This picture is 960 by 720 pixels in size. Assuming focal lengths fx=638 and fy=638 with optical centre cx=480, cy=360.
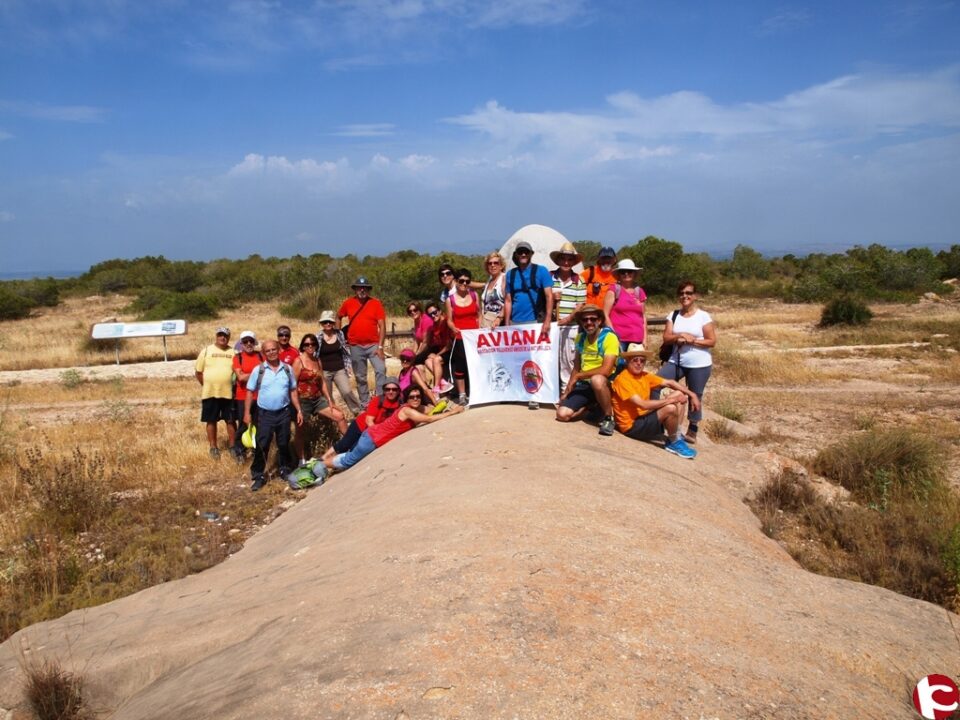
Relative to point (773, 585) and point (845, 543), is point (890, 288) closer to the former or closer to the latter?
point (845, 543)

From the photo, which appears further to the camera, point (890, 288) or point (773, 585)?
point (890, 288)

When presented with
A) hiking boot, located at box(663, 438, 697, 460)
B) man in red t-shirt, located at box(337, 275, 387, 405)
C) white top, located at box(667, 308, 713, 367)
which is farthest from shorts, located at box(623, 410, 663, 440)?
man in red t-shirt, located at box(337, 275, 387, 405)

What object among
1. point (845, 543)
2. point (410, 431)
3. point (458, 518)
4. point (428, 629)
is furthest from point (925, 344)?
point (428, 629)

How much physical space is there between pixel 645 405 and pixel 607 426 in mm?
465

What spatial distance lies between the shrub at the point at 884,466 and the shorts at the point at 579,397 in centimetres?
367

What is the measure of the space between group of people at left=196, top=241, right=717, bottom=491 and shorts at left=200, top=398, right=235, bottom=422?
2 centimetres

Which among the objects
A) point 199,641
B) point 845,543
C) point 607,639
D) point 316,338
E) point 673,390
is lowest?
point 845,543

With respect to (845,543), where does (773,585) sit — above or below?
above

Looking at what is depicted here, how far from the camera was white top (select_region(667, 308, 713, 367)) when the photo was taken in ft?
23.9

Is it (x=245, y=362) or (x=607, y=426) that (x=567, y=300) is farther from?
(x=245, y=362)

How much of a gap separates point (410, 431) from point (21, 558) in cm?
410

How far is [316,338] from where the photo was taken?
357 inches

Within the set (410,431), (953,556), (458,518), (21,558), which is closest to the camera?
(458,518)

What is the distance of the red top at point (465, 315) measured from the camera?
8117 millimetres
